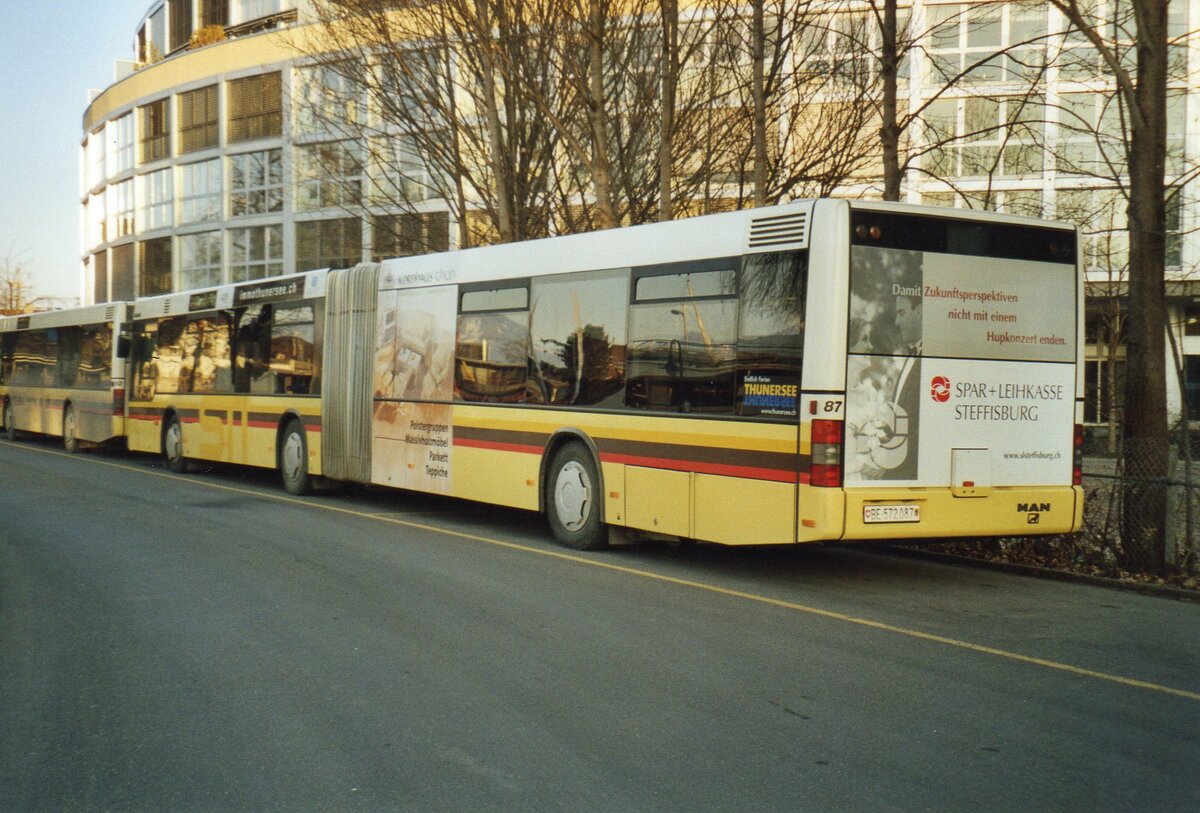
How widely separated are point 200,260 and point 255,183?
13.9ft

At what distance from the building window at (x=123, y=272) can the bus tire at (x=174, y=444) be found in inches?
1326

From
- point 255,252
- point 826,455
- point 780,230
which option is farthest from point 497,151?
point 255,252

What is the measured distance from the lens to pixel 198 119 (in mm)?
48625

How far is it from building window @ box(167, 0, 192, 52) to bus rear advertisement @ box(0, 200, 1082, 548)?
141 ft

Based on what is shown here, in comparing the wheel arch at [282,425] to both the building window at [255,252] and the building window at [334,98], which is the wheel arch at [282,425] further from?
the building window at [255,252]

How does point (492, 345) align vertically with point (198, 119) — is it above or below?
below

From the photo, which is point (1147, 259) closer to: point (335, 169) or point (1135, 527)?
point (1135, 527)

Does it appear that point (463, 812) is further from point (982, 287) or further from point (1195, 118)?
point (1195, 118)

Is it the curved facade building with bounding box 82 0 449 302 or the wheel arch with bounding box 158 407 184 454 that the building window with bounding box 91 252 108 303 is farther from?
the wheel arch with bounding box 158 407 184 454

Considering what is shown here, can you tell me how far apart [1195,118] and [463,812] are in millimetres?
37242

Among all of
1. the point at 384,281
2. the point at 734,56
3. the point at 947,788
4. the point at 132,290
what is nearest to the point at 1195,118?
the point at 734,56

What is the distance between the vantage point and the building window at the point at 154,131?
5034 centimetres

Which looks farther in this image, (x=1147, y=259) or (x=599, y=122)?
(x=599, y=122)

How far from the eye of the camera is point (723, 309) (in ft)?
32.9
